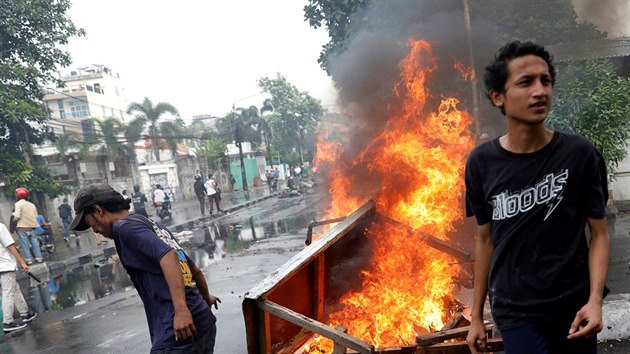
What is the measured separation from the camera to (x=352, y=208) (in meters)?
6.00

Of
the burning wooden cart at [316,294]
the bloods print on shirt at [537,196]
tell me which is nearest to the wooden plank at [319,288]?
the burning wooden cart at [316,294]

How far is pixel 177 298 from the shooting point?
248 centimetres

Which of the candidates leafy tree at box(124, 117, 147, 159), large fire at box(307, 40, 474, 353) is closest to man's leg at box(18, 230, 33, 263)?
large fire at box(307, 40, 474, 353)

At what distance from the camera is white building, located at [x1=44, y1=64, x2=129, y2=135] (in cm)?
5534

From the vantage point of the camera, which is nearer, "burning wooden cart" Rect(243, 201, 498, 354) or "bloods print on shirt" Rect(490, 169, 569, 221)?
"bloods print on shirt" Rect(490, 169, 569, 221)

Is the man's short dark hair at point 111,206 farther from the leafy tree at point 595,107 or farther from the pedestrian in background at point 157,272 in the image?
the leafy tree at point 595,107

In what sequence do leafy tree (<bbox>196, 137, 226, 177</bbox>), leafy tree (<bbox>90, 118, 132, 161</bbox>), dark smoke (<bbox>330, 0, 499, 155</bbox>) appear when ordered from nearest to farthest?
dark smoke (<bbox>330, 0, 499, 155</bbox>) → leafy tree (<bbox>90, 118, 132, 161</bbox>) → leafy tree (<bbox>196, 137, 226, 177</bbox>)

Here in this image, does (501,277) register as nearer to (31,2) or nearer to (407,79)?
(407,79)

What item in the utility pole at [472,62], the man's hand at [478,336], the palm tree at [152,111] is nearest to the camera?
the man's hand at [478,336]

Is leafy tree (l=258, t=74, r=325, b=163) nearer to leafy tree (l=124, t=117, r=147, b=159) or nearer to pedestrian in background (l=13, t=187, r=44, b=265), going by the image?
leafy tree (l=124, t=117, r=147, b=159)

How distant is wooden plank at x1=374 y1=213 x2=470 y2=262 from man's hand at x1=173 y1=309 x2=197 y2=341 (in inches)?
104

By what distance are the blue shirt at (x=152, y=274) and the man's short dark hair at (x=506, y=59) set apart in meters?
1.93

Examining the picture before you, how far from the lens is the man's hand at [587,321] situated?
1657 mm

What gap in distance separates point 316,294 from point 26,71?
55.5ft
